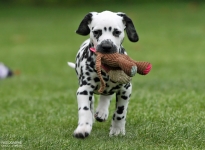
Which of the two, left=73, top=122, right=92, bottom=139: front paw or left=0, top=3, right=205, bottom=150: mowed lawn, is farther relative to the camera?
left=0, top=3, right=205, bottom=150: mowed lawn

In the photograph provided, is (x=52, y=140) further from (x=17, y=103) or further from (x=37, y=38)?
(x=37, y=38)

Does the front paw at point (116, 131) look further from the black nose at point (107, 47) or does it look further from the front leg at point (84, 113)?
the black nose at point (107, 47)

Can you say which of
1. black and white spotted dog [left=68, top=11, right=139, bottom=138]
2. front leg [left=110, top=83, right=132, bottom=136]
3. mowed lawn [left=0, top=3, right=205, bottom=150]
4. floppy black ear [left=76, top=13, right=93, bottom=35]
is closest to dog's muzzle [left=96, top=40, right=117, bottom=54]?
black and white spotted dog [left=68, top=11, right=139, bottom=138]

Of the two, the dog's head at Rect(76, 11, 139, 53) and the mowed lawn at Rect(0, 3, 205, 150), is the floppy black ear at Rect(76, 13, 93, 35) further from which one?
the mowed lawn at Rect(0, 3, 205, 150)

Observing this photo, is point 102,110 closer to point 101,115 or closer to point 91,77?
point 101,115

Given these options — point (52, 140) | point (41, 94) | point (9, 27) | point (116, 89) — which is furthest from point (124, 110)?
point (9, 27)

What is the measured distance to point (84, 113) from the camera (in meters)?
5.67

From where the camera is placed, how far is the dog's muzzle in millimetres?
5590

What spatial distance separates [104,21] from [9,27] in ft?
52.4

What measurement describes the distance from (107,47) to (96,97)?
3366 millimetres

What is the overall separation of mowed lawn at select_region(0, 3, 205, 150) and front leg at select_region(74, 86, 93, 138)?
107mm

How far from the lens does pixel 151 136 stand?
19.3 ft

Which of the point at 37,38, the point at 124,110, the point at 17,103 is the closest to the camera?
the point at 124,110

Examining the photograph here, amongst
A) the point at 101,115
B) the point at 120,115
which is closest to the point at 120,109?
the point at 120,115
